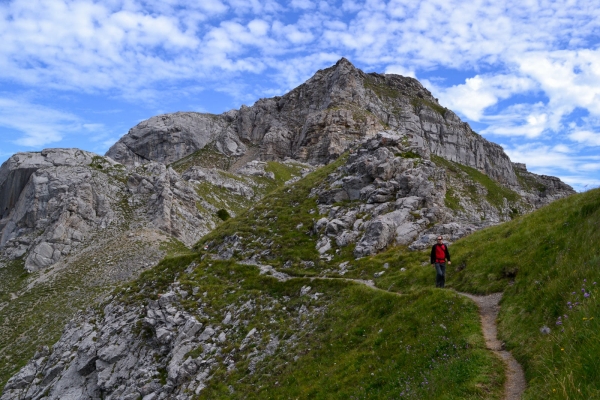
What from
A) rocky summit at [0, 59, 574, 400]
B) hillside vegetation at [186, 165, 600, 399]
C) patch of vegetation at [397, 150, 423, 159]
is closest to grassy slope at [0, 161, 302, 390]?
rocky summit at [0, 59, 574, 400]

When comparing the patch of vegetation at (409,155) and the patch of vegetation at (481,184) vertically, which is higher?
the patch of vegetation at (481,184)

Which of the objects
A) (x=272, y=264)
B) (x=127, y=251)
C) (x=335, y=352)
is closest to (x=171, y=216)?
(x=127, y=251)

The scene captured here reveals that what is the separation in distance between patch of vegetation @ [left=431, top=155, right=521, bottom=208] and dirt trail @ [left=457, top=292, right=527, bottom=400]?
441ft

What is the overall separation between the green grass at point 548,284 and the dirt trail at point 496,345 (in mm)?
327

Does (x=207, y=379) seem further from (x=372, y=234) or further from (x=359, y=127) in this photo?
(x=359, y=127)

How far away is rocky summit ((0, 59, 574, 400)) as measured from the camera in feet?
94.8

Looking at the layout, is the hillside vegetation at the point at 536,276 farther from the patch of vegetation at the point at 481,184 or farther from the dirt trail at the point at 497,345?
the patch of vegetation at the point at 481,184

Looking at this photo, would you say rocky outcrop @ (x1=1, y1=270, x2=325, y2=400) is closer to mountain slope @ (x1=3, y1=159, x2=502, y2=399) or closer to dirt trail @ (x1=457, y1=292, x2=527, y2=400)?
mountain slope @ (x1=3, y1=159, x2=502, y2=399)

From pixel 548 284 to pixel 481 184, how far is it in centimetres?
15560

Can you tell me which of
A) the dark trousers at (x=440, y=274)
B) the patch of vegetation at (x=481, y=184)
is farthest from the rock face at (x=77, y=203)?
the patch of vegetation at (x=481, y=184)

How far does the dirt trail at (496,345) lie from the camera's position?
11.8 meters

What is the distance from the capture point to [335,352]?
2120cm

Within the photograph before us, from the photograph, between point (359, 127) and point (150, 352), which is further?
point (359, 127)

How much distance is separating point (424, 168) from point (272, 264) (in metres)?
19.8
